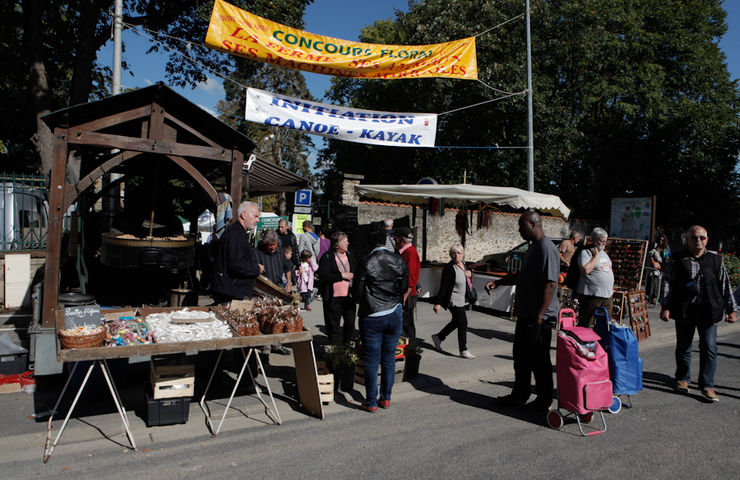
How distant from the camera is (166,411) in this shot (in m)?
4.39

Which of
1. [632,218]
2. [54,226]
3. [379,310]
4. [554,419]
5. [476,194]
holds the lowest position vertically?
[554,419]

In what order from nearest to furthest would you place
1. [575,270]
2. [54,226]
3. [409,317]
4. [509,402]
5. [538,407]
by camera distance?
[538,407] → [509,402] → [54,226] → [575,270] → [409,317]

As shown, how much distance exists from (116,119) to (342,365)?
405 centimetres

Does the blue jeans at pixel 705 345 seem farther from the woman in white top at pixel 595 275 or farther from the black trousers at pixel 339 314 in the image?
the black trousers at pixel 339 314

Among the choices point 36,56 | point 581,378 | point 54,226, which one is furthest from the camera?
point 36,56

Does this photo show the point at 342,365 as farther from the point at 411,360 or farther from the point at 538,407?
the point at 538,407

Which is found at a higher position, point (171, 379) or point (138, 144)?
point (138, 144)

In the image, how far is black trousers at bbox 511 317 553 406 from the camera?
4726 mm

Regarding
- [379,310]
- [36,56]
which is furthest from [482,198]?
[36,56]

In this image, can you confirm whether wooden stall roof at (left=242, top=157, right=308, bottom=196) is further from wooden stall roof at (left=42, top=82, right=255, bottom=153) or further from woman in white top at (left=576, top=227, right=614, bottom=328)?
woman in white top at (left=576, top=227, right=614, bottom=328)

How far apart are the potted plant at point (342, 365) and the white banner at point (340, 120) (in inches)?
179

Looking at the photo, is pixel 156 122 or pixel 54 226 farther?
pixel 156 122

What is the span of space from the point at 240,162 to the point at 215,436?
3.70 m

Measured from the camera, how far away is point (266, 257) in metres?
7.49
